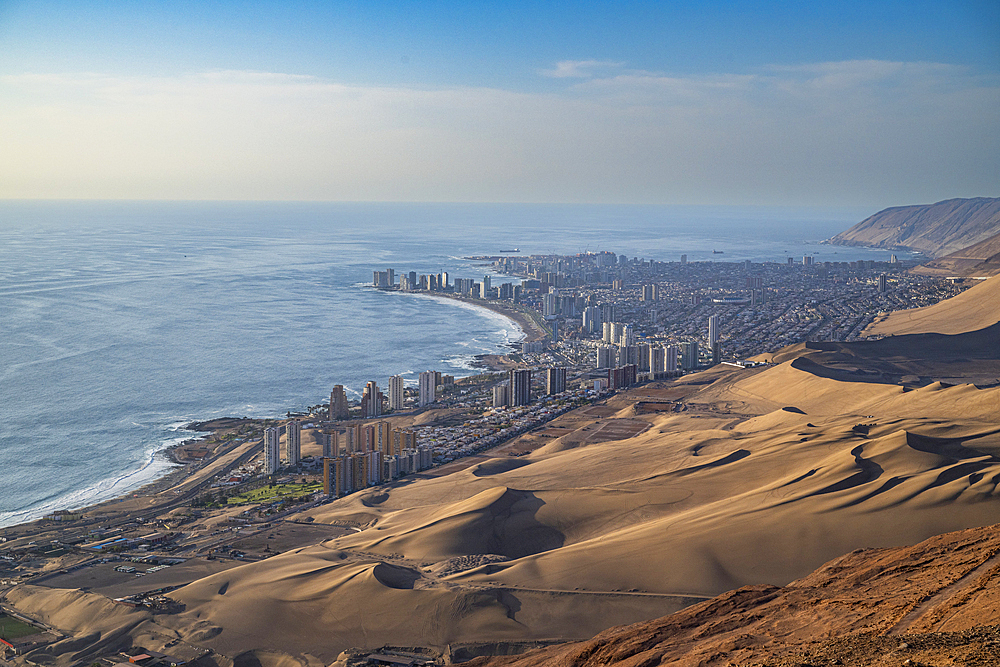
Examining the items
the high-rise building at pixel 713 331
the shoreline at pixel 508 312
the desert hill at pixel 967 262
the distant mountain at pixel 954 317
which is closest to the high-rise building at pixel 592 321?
the shoreline at pixel 508 312

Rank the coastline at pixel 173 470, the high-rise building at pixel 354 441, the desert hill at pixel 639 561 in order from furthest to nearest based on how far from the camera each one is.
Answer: the high-rise building at pixel 354 441
the coastline at pixel 173 470
the desert hill at pixel 639 561

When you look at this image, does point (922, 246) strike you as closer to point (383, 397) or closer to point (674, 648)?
point (383, 397)

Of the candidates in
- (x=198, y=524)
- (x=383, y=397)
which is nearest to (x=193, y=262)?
(x=383, y=397)

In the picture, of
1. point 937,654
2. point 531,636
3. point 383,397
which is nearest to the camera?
point 937,654

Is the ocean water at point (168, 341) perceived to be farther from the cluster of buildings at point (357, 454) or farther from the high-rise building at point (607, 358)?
the high-rise building at point (607, 358)

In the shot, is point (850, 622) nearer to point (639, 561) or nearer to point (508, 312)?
point (639, 561)

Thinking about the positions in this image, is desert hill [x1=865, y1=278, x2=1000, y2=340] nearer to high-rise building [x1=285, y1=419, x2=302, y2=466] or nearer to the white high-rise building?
the white high-rise building

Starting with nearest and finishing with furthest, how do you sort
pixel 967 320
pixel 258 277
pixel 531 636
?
pixel 531 636
pixel 967 320
pixel 258 277
